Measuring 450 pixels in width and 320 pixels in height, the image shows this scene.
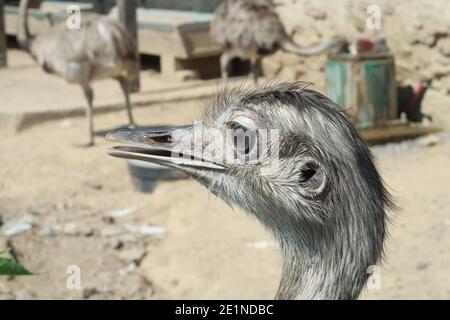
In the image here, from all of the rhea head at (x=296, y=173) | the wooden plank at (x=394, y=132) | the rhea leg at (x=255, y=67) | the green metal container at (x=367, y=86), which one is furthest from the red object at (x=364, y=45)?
the rhea head at (x=296, y=173)

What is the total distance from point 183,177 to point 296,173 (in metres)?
4.41

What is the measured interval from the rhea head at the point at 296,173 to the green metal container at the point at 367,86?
5.30m

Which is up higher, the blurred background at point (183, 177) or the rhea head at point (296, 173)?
the rhea head at point (296, 173)

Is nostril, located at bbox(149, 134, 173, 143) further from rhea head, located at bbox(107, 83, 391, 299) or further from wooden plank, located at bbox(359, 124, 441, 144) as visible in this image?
wooden plank, located at bbox(359, 124, 441, 144)

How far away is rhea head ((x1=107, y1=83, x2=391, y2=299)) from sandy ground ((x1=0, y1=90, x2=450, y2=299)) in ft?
8.22

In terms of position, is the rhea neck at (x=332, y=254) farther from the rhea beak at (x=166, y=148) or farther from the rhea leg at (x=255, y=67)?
the rhea leg at (x=255, y=67)

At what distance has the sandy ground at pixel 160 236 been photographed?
4.81 metres

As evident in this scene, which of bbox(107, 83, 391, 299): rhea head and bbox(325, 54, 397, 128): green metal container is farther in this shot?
bbox(325, 54, 397, 128): green metal container

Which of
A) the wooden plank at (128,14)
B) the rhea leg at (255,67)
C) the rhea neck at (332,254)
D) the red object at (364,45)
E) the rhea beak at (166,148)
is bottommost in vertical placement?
the rhea leg at (255,67)

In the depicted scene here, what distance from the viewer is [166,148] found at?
200 centimetres

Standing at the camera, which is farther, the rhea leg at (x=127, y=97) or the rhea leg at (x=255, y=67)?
the rhea leg at (x=255, y=67)

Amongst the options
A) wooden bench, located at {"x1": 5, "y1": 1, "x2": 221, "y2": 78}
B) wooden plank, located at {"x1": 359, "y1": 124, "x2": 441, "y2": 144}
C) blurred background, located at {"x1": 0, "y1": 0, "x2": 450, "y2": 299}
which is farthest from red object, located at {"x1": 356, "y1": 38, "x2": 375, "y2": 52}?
wooden bench, located at {"x1": 5, "y1": 1, "x2": 221, "y2": 78}

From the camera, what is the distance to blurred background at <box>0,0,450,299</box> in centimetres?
493

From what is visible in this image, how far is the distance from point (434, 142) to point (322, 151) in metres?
5.02
